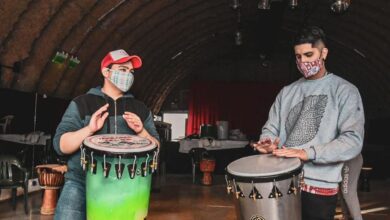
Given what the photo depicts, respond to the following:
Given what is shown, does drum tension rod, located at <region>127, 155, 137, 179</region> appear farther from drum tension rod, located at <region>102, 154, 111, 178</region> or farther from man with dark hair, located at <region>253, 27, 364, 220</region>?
man with dark hair, located at <region>253, 27, 364, 220</region>

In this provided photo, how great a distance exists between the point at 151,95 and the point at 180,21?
5101mm

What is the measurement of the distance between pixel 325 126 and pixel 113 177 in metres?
1.18

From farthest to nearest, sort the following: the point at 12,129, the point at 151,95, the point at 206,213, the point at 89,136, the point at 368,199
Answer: the point at 151,95, the point at 12,129, the point at 368,199, the point at 206,213, the point at 89,136

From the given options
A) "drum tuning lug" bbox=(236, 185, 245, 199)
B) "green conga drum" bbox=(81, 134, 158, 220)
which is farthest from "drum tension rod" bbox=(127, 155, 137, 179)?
"drum tuning lug" bbox=(236, 185, 245, 199)

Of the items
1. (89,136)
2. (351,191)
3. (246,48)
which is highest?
(246,48)

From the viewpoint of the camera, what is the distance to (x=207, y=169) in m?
10.6

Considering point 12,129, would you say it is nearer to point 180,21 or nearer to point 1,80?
point 1,80

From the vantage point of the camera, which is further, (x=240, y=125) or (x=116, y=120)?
(x=240, y=125)

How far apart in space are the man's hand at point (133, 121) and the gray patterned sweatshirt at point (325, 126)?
0.74m

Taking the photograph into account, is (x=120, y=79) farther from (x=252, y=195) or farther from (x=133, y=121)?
(x=252, y=195)

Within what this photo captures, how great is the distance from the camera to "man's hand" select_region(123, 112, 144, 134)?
8.05 ft

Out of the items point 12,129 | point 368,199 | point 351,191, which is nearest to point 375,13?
point 368,199

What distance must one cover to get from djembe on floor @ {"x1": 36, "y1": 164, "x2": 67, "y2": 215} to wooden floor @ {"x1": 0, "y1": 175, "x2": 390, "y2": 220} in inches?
6.8

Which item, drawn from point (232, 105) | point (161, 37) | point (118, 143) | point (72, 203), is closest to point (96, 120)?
point (118, 143)
